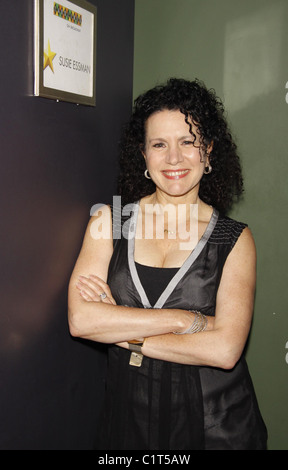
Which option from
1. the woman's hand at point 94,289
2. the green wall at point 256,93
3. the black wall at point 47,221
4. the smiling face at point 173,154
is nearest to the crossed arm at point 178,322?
the woman's hand at point 94,289

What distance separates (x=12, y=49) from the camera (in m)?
1.69

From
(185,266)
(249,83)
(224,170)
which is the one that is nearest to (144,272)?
(185,266)

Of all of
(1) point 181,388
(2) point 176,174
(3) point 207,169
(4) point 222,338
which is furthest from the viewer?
(3) point 207,169

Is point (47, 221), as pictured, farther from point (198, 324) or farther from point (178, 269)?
point (198, 324)

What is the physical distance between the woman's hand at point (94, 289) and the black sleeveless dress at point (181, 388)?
0.13ft

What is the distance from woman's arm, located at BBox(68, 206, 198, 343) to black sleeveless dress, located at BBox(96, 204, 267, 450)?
3.1 inches

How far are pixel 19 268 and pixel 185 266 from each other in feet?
2.08

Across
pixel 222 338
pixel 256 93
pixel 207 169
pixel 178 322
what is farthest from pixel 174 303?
pixel 256 93

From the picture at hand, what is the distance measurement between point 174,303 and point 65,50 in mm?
1098

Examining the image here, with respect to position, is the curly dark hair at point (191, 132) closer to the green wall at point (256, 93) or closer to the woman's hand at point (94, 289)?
the green wall at point (256, 93)

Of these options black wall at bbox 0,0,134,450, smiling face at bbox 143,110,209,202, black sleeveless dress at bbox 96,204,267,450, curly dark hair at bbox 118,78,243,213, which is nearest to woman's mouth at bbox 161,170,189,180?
smiling face at bbox 143,110,209,202

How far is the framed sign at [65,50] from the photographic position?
5.90ft

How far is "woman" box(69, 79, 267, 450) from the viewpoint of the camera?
5.92 feet

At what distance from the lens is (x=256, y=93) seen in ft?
8.05
